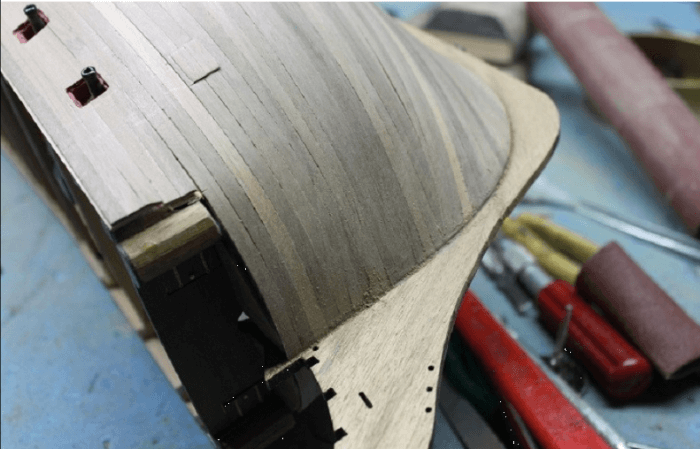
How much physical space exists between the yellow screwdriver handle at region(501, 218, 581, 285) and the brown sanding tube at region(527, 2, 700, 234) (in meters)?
0.69

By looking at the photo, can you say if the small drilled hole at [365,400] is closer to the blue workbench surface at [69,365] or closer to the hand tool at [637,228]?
the blue workbench surface at [69,365]

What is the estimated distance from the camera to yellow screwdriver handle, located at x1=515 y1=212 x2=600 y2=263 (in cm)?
254

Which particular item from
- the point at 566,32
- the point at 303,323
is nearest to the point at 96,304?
the point at 303,323

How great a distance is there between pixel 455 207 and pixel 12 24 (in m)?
1.48

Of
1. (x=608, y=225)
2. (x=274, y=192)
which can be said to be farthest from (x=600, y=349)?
(x=274, y=192)

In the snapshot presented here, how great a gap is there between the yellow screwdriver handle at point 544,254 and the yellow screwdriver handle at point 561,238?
3cm

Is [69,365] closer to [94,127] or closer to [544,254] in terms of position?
[94,127]

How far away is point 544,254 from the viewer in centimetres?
255

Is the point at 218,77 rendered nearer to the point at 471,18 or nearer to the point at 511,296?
the point at 511,296

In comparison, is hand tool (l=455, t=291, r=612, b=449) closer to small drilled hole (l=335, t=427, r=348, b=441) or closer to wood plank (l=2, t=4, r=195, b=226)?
small drilled hole (l=335, t=427, r=348, b=441)

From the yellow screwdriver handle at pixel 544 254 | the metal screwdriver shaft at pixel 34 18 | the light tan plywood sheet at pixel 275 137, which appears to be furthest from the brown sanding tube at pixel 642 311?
the metal screwdriver shaft at pixel 34 18

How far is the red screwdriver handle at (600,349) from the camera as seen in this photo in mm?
2049

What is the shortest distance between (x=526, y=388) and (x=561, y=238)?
97 centimetres

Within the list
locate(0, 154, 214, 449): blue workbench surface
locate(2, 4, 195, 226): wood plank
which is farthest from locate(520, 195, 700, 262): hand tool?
locate(2, 4, 195, 226): wood plank
